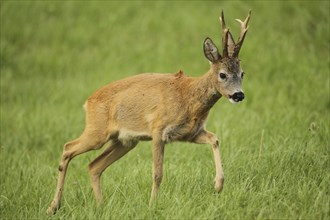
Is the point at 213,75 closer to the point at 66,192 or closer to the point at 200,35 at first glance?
the point at 66,192

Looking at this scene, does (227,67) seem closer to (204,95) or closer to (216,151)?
(204,95)

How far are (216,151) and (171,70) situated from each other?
5.87 m

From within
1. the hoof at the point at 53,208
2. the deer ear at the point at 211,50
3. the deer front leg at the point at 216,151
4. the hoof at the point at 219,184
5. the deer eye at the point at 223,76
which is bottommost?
the hoof at the point at 53,208

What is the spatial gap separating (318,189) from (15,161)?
413 centimetres

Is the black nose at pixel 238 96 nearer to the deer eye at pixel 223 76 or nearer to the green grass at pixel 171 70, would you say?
the deer eye at pixel 223 76

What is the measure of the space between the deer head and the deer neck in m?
0.10

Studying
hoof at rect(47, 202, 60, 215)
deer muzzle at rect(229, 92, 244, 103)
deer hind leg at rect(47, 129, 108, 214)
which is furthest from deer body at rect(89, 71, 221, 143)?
hoof at rect(47, 202, 60, 215)

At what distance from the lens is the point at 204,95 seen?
7.18 metres

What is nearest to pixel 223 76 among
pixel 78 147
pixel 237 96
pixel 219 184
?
pixel 237 96

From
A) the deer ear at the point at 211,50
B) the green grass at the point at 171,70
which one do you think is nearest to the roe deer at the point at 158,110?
the deer ear at the point at 211,50

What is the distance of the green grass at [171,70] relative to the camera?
6.71 meters

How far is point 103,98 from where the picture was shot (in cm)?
765

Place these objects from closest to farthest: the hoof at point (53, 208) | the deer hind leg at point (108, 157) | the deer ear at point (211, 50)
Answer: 1. the deer ear at point (211, 50)
2. the hoof at point (53, 208)
3. the deer hind leg at point (108, 157)

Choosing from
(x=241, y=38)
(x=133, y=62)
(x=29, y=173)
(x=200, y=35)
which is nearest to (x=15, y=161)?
(x=29, y=173)
